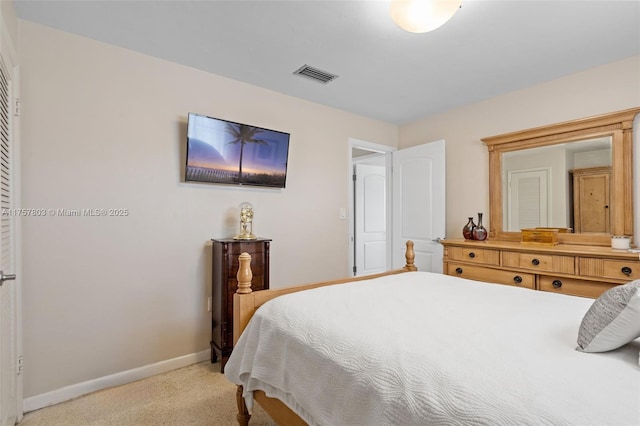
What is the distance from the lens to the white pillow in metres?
0.89

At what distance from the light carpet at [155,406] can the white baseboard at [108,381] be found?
36 millimetres

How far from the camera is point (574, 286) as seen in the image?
236cm

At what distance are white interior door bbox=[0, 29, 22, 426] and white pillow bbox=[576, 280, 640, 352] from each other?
2.39m

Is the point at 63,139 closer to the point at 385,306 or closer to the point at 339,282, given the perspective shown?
the point at 339,282

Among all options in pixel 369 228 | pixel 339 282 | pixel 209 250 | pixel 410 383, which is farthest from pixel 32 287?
pixel 369 228

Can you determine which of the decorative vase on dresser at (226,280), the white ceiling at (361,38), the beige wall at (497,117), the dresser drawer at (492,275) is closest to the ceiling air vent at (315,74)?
the white ceiling at (361,38)

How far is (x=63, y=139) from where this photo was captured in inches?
83.1

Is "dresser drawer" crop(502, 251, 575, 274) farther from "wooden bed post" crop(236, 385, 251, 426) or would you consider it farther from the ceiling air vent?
"wooden bed post" crop(236, 385, 251, 426)

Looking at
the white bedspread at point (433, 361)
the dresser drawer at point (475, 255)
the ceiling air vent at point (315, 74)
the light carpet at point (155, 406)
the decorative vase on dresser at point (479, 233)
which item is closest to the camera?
the white bedspread at point (433, 361)

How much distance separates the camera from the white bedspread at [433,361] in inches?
29.1

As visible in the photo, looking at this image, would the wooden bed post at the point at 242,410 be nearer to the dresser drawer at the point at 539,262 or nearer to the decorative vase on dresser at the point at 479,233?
the dresser drawer at the point at 539,262

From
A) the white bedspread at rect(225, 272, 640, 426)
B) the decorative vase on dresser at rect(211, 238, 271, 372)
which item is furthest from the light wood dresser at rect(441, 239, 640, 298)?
the decorative vase on dresser at rect(211, 238, 271, 372)

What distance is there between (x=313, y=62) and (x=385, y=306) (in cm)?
196

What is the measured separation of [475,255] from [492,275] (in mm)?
220
